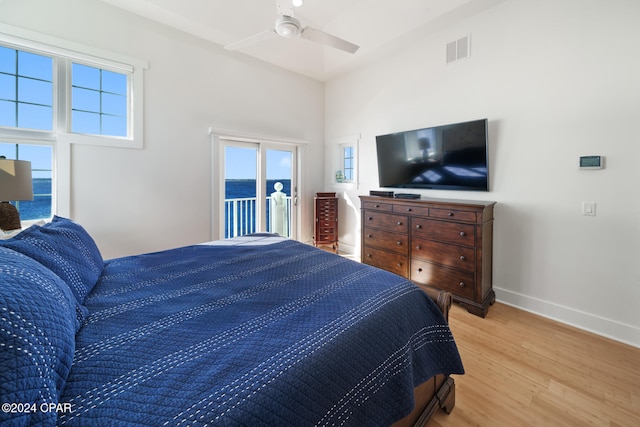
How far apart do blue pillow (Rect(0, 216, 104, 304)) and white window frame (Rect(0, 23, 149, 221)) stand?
1.64 metres

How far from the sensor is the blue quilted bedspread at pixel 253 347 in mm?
737

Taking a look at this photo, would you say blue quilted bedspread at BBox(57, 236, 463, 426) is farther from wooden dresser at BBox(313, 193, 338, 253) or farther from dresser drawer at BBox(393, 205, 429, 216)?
wooden dresser at BBox(313, 193, 338, 253)

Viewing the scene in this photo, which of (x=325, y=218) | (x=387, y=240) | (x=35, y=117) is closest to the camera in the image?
(x=35, y=117)

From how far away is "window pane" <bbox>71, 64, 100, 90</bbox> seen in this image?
2971 mm

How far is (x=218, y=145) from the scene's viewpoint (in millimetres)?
3945

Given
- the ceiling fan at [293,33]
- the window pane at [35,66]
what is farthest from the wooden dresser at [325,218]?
the window pane at [35,66]

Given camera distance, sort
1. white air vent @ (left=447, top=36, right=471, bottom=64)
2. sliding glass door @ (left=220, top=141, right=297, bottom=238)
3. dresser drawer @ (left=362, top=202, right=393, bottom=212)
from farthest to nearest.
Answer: sliding glass door @ (left=220, top=141, right=297, bottom=238) < dresser drawer @ (left=362, top=202, right=393, bottom=212) < white air vent @ (left=447, top=36, right=471, bottom=64)

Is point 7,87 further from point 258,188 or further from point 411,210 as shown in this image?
point 411,210

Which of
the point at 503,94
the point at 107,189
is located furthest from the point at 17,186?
the point at 503,94

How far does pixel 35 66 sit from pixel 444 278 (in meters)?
4.82

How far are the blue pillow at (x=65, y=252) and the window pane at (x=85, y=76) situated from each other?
7.43 feet

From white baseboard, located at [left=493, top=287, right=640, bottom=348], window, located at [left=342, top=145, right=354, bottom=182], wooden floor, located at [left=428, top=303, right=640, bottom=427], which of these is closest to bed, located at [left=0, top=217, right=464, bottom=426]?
wooden floor, located at [left=428, top=303, right=640, bottom=427]

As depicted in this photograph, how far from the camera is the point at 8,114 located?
2645 mm

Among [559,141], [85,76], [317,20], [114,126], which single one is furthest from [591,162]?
[85,76]
